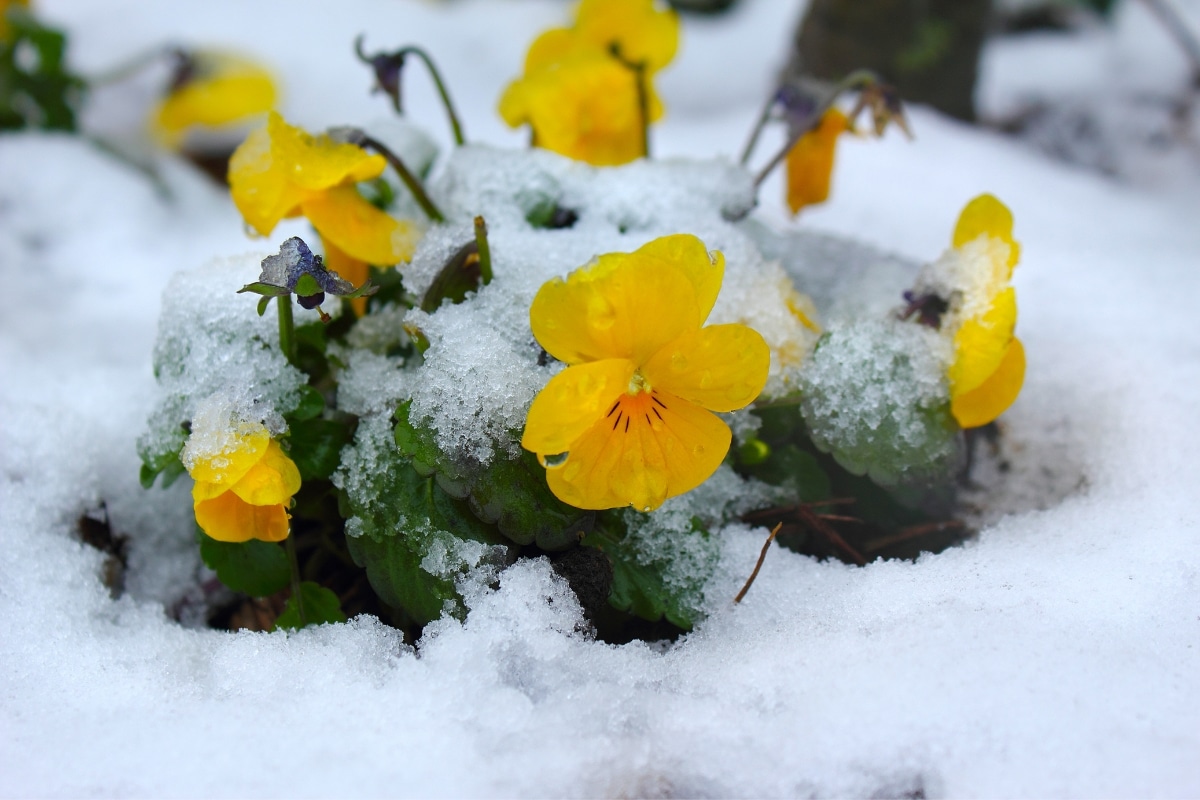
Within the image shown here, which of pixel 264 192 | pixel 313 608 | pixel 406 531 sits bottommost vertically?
pixel 313 608

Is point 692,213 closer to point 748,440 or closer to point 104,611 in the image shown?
point 748,440

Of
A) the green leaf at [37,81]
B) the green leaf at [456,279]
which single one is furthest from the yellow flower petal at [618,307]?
the green leaf at [37,81]

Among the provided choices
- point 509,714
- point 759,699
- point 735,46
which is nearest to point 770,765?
point 759,699

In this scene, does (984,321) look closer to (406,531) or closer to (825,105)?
(825,105)

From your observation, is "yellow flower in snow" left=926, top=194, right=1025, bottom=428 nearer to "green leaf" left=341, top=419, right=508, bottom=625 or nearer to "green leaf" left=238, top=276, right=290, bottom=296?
"green leaf" left=341, top=419, right=508, bottom=625

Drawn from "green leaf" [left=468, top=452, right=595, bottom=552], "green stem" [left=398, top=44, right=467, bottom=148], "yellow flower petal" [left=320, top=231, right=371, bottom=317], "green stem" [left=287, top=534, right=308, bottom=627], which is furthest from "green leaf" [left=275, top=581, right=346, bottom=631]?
"green stem" [left=398, top=44, right=467, bottom=148]

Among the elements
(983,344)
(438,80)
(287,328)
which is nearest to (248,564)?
(287,328)

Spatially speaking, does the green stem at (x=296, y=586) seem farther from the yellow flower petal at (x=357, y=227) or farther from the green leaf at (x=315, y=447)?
the yellow flower petal at (x=357, y=227)
